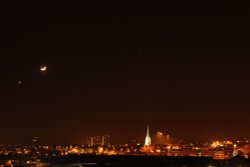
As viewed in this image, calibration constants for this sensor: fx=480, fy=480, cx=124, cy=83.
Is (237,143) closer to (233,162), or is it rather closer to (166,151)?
(166,151)

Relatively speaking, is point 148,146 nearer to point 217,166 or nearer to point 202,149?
point 202,149

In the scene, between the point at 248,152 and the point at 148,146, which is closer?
the point at 248,152

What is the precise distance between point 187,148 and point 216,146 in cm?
1274

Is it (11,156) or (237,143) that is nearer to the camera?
(11,156)

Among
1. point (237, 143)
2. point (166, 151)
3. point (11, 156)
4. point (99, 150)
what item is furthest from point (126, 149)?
point (11, 156)

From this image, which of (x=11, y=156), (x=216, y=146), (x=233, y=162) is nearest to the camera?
(x=233, y=162)

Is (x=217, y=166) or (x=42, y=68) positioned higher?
(x=42, y=68)

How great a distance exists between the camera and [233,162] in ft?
184

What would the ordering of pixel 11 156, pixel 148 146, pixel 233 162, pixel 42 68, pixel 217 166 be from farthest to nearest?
pixel 148 146, pixel 11 156, pixel 217 166, pixel 233 162, pixel 42 68

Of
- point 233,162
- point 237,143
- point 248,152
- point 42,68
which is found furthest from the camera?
point 237,143

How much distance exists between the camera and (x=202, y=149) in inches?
4852

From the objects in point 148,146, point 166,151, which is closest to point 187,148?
point 166,151

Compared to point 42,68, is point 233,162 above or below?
below

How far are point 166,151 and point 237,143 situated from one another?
105 ft
